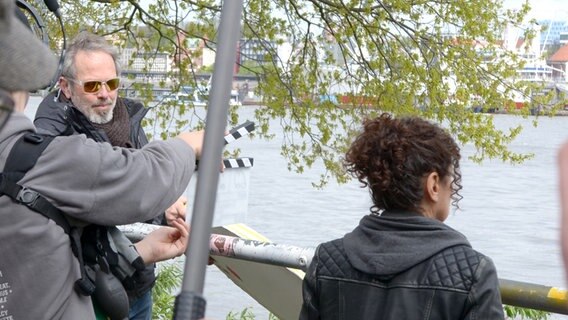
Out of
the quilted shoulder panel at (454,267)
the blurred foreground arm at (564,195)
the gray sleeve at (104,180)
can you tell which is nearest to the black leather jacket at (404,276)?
the quilted shoulder panel at (454,267)

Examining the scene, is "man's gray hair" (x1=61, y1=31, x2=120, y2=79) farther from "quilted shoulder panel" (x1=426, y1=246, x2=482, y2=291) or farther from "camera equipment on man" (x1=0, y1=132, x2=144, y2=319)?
"quilted shoulder panel" (x1=426, y1=246, x2=482, y2=291)

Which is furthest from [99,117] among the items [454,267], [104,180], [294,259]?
[454,267]

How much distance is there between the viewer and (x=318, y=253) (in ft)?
9.90

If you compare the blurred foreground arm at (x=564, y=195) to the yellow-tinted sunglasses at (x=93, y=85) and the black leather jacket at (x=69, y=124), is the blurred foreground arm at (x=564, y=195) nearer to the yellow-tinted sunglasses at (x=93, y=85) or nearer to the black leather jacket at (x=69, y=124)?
the black leather jacket at (x=69, y=124)

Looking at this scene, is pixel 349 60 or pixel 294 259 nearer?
pixel 294 259

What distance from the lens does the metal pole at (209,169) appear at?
148 centimetres

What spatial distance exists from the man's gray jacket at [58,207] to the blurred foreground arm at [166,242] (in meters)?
0.62

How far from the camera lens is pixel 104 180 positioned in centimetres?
280

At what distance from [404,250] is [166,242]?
3.23ft

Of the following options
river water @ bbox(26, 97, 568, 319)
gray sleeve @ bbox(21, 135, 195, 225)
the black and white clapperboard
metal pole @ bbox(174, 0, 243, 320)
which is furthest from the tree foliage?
metal pole @ bbox(174, 0, 243, 320)

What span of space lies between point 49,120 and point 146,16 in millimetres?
7462

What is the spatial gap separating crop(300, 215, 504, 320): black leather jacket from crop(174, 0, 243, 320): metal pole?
133cm

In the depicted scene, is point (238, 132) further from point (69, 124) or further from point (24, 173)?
point (24, 173)

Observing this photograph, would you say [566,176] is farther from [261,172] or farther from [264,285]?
[261,172]
